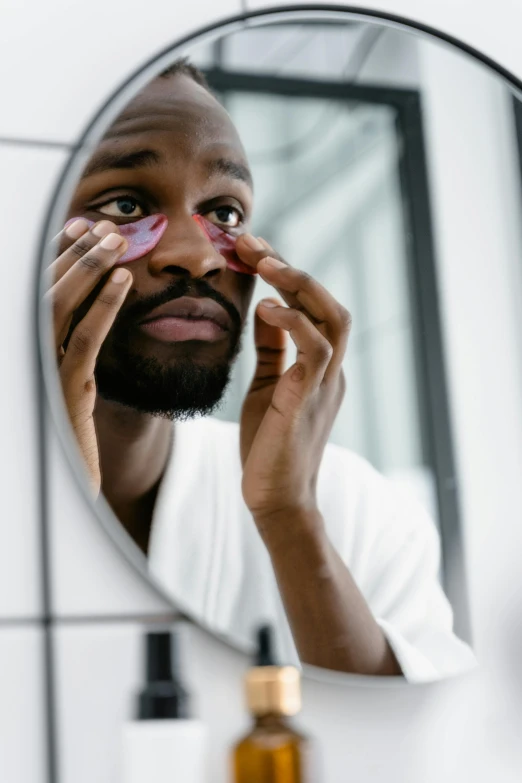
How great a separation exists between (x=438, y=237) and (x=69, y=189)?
0.98ft

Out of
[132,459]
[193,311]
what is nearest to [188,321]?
[193,311]

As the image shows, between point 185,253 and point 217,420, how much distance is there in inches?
5.0

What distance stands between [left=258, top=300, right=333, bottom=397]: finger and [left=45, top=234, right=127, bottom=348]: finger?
0.12 meters

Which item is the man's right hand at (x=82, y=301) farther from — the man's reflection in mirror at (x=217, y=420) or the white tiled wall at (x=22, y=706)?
the white tiled wall at (x=22, y=706)

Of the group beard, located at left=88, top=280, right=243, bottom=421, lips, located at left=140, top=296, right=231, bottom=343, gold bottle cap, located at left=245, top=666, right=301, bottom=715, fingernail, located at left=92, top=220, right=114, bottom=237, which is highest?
fingernail, located at left=92, top=220, right=114, bottom=237

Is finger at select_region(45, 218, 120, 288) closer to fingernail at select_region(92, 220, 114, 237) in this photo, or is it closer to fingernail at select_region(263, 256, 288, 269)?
fingernail at select_region(92, 220, 114, 237)

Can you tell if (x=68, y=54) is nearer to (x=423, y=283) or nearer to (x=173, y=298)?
(x=173, y=298)

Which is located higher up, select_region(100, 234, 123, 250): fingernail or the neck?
select_region(100, 234, 123, 250): fingernail

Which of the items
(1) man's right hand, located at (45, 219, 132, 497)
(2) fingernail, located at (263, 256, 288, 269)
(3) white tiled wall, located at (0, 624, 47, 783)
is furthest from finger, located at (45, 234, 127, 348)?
(3) white tiled wall, located at (0, 624, 47, 783)

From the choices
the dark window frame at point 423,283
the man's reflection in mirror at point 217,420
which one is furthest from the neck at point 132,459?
the dark window frame at point 423,283

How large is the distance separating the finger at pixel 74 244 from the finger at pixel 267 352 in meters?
0.13

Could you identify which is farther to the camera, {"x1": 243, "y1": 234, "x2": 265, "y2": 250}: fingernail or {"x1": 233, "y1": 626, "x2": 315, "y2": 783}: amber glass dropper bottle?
{"x1": 243, "y1": 234, "x2": 265, "y2": 250}: fingernail

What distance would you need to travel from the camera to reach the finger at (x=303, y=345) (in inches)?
27.5

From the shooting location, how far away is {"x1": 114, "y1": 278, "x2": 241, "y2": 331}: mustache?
67cm
